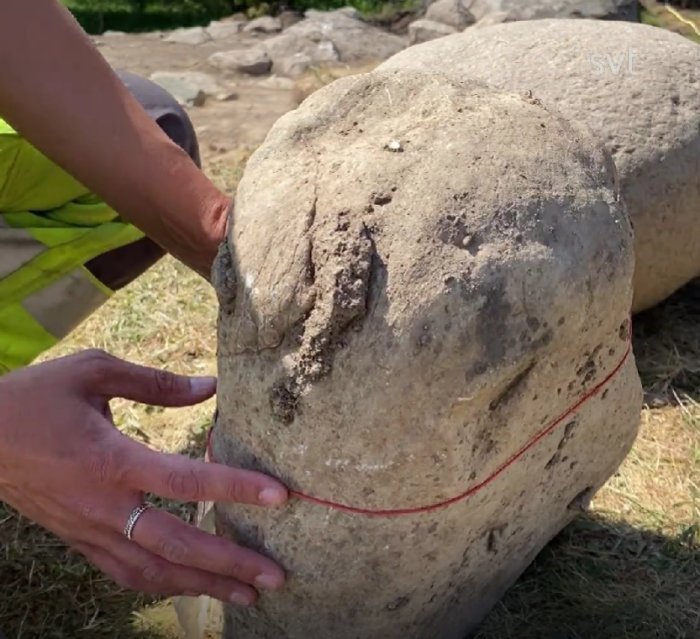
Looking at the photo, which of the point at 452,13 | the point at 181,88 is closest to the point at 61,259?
the point at 181,88

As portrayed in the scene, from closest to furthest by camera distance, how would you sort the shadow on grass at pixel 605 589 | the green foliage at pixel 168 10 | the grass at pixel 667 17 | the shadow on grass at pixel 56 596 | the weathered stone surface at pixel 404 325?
1. the weathered stone surface at pixel 404 325
2. the shadow on grass at pixel 605 589
3. the shadow on grass at pixel 56 596
4. the grass at pixel 667 17
5. the green foliage at pixel 168 10

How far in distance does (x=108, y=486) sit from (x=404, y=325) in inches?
16.8

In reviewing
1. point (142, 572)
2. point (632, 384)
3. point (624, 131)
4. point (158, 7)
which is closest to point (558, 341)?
point (632, 384)

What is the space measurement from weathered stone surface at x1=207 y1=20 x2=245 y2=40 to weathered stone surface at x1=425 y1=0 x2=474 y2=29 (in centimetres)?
138

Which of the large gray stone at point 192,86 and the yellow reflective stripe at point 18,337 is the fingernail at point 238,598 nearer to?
the yellow reflective stripe at point 18,337

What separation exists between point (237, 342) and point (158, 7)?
8106 mm

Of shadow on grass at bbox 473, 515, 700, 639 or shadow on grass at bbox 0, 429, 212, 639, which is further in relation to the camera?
shadow on grass at bbox 0, 429, 212, 639

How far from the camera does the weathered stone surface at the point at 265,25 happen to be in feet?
22.3

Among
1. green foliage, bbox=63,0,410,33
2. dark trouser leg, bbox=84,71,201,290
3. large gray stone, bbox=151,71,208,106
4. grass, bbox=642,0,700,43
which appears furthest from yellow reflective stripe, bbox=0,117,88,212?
green foliage, bbox=63,0,410,33

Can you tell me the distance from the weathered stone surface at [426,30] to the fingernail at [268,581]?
4530 millimetres

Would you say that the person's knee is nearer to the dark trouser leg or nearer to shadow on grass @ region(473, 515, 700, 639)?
the dark trouser leg

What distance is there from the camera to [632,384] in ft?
5.42

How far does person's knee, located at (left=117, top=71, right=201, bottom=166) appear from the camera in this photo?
2.33 metres

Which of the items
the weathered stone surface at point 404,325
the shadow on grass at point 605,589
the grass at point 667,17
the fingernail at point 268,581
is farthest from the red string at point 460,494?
the grass at point 667,17
